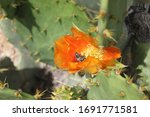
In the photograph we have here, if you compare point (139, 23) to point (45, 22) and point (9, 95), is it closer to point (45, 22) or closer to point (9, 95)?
point (45, 22)

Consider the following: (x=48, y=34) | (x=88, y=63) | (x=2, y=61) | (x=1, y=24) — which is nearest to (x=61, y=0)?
(x=48, y=34)

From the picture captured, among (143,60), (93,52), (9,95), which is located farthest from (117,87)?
(143,60)

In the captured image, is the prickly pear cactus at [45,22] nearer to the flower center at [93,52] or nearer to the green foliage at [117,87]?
the flower center at [93,52]

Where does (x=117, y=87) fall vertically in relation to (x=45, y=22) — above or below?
below

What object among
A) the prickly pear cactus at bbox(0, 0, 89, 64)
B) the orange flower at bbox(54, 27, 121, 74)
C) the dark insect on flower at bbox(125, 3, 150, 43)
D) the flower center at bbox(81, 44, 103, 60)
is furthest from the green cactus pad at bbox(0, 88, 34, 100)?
the dark insect on flower at bbox(125, 3, 150, 43)

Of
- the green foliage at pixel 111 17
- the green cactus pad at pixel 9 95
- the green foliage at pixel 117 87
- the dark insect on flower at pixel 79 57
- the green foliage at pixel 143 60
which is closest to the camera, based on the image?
the green foliage at pixel 117 87

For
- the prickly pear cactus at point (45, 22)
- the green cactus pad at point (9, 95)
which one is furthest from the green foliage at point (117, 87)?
the prickly pear cactus at point (45, 22)

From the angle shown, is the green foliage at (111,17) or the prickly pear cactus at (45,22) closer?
the green foliage at (111,17)

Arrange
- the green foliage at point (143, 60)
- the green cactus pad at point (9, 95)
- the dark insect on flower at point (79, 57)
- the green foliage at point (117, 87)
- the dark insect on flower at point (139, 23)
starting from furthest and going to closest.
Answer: the dark insect on flower at point (139, 23) < the green foliage at point (143, 60) < the dark insect on flower at point (79, 57) < the green cactus pad at point (9, 95) < the green foliage at point (117, 87)

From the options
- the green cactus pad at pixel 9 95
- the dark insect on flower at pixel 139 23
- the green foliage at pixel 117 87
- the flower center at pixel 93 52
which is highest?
the dark insect on flower at pixel 139 23
